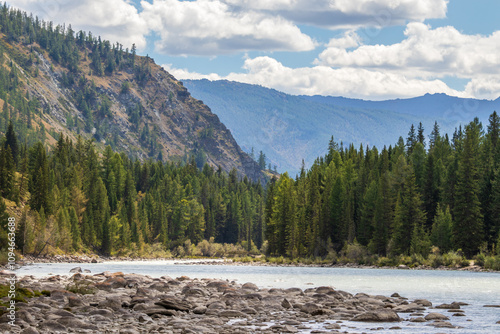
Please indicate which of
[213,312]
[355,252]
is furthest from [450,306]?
[355,252]

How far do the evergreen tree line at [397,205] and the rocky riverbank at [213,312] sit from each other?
4526 centimetres

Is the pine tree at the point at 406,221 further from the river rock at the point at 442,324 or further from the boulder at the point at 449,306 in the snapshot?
the river rock at the point at 442,324

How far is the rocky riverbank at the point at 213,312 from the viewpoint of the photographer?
25.9 metres

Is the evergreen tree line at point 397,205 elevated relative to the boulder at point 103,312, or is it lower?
elevated

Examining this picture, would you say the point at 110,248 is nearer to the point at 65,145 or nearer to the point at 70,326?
the point at 65,145

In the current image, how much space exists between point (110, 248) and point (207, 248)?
34.2m

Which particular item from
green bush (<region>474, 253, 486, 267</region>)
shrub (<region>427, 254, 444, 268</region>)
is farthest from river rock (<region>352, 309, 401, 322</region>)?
shrub (<region>427, 254, 444, 268</region>)

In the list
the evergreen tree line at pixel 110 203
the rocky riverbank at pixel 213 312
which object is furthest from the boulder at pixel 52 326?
the evergreen tree line at pixel 110 203

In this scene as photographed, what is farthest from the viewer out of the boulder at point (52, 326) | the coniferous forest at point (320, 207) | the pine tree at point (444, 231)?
the coniferous forest at point (320, 207)

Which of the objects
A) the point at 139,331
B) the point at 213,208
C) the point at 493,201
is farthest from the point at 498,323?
the point at 213,208

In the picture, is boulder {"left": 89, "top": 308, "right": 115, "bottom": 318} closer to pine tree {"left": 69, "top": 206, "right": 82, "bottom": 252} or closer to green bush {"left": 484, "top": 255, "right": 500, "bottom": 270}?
green bush {"left": 484, "top": 255, "right": 500, "bottom": 270}

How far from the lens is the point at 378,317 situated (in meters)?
29.7

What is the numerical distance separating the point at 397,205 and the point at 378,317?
5946 centimetres

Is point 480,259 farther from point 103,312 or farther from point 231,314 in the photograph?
point 103,312
